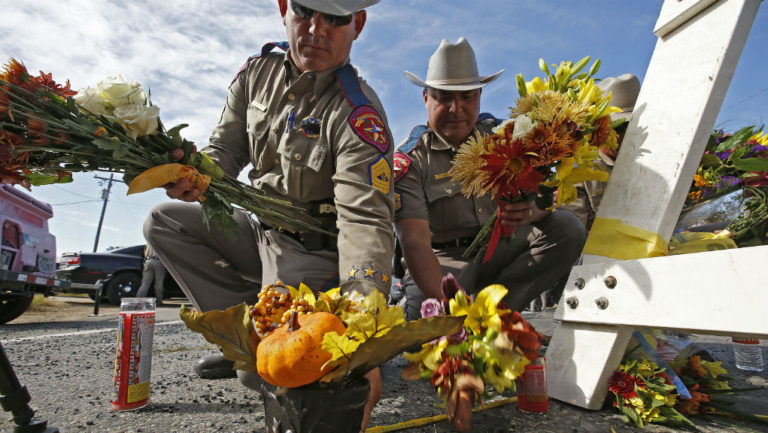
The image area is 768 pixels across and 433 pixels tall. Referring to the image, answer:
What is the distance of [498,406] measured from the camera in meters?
1.84

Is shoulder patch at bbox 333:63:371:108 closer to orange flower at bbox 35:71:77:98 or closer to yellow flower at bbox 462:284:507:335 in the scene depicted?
orange flower at bbox 35:71:77:98

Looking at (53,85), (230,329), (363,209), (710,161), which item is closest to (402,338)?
(230,329)

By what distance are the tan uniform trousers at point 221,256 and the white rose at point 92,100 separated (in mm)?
806

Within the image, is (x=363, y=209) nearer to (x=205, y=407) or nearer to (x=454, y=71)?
(x=205, y=407)

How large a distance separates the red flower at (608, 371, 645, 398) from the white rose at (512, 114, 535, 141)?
1030mm

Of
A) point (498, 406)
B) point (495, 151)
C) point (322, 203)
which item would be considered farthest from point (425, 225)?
point (498, 406)

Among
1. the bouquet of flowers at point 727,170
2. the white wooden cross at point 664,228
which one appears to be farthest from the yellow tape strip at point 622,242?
the bouquet of flowers at point 727,170

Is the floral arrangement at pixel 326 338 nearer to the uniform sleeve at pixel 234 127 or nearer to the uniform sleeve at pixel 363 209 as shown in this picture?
the uniform sleeve at pixel 363 209

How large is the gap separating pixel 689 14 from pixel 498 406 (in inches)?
69.5

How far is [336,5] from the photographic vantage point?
2.18 m

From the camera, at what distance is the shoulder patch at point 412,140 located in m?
3.29

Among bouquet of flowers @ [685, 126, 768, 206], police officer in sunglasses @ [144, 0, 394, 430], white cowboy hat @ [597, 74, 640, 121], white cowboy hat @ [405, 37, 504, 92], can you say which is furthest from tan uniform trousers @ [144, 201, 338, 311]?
white cowboy hat @ [597, 74, 640, 121]

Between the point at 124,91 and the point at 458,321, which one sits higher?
the point at 124,91

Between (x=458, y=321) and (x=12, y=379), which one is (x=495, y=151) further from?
(x=12, y=379)
